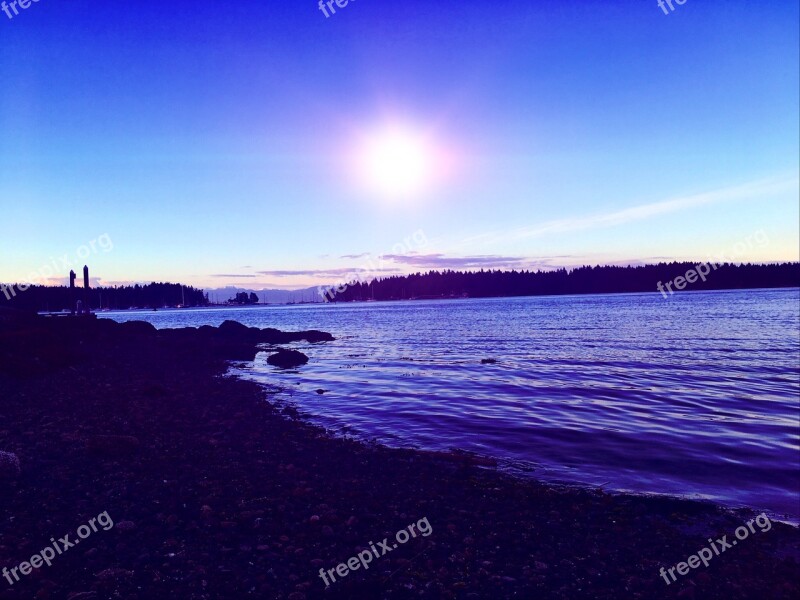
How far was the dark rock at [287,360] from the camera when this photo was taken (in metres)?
38.2

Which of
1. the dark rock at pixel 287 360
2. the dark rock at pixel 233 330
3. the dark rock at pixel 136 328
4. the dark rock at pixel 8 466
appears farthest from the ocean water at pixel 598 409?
the dark rock at pixel 233 330

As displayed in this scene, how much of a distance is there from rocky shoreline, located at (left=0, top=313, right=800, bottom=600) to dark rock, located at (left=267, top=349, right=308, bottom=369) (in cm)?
2186

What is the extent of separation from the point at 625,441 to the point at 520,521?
8329mm

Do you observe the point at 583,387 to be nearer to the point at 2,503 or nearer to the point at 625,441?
the point at 625,441

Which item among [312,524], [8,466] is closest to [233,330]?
[8,466]

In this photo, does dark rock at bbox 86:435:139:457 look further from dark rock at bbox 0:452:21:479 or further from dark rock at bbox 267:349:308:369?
dark rock at bbox 267:349:308:369

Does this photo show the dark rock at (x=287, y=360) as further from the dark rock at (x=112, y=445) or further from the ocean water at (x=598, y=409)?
the dark rock at (x=112, y=445)

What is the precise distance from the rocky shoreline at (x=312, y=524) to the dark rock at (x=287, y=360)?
2186 centimetres

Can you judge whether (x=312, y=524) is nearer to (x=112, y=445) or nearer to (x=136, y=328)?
(x=112, y=445)

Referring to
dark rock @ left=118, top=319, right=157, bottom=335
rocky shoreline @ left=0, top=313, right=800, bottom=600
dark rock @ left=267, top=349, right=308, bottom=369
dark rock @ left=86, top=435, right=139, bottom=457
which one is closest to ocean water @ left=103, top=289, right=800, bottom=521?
dark rock @ left=267, top=349, right=308, bottom=369

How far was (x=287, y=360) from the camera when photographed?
127 feet

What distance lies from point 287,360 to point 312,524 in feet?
101

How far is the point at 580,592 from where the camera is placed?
7027mm

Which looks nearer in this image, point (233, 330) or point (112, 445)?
point (112, 445)
